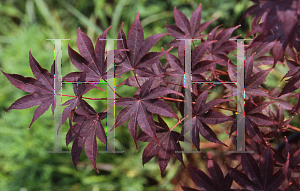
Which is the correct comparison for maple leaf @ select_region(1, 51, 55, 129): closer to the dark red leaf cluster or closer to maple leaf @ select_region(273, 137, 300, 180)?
the dark red leaf cluster

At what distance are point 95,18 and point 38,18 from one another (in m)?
0.64

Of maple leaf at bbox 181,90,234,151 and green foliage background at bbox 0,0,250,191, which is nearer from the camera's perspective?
maple leaf at bbox 181,90,234,151

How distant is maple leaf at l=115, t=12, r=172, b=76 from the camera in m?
0.67

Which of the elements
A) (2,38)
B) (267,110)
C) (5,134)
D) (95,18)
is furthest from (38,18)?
(267,110)

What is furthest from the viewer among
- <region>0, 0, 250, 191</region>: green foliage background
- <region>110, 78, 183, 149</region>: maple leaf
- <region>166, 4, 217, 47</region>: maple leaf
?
<region>0, 0, 250, 191</region>: green foliage background

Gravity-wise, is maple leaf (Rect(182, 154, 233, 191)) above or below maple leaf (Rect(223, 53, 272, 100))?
below

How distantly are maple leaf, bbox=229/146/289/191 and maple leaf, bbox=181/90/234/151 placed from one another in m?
0.13

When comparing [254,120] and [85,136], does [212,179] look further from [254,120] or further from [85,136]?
[85,136]

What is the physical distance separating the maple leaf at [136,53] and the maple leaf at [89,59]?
49mm

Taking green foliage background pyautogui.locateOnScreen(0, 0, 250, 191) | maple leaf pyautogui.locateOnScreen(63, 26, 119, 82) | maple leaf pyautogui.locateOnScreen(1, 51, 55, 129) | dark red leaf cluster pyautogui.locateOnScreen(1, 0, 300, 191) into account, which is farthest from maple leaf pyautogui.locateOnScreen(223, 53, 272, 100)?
green foliage background pyautogui.locateOnScreen(0, 0, 250, 191)

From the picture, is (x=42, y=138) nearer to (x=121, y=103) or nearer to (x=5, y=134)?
(x=5, y=134)

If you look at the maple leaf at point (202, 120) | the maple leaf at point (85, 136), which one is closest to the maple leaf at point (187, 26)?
the maple leaf at point (202, 120)

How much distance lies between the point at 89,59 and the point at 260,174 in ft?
2.16

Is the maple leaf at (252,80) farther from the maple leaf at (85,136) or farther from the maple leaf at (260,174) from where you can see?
the maple leaf at (85,136)
